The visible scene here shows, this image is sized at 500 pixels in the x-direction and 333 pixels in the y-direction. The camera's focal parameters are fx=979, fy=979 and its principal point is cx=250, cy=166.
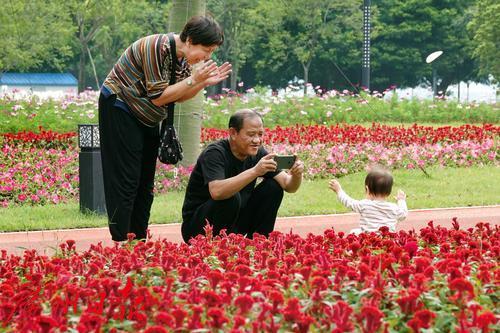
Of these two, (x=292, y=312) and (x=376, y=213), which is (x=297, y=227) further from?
(x=292, y=312)

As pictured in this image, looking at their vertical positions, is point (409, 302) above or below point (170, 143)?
below

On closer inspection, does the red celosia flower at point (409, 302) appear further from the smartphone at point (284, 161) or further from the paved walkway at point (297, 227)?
the paved walkway at point (297, 227)

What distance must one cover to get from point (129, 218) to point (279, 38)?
150 feet

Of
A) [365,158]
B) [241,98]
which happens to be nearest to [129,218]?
[365,158]

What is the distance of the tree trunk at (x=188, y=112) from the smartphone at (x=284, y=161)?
492 centimetres

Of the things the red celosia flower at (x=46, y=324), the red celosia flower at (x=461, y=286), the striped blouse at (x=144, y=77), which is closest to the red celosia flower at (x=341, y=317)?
the red celosia flower at (x=461, y=286)

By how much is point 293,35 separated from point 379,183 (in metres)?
46.9

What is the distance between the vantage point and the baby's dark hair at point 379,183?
6.41m

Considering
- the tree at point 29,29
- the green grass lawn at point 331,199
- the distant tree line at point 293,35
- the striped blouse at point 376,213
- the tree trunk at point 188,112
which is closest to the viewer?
the striped blouse at point 376,213

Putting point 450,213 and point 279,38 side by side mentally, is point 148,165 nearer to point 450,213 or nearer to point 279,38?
point 450,213

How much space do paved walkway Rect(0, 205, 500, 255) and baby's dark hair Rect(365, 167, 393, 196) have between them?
2.91ft

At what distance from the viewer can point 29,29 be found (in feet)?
140

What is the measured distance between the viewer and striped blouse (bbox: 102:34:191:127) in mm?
5758

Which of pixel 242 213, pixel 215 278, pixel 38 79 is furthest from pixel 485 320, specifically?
pixel 38 79
